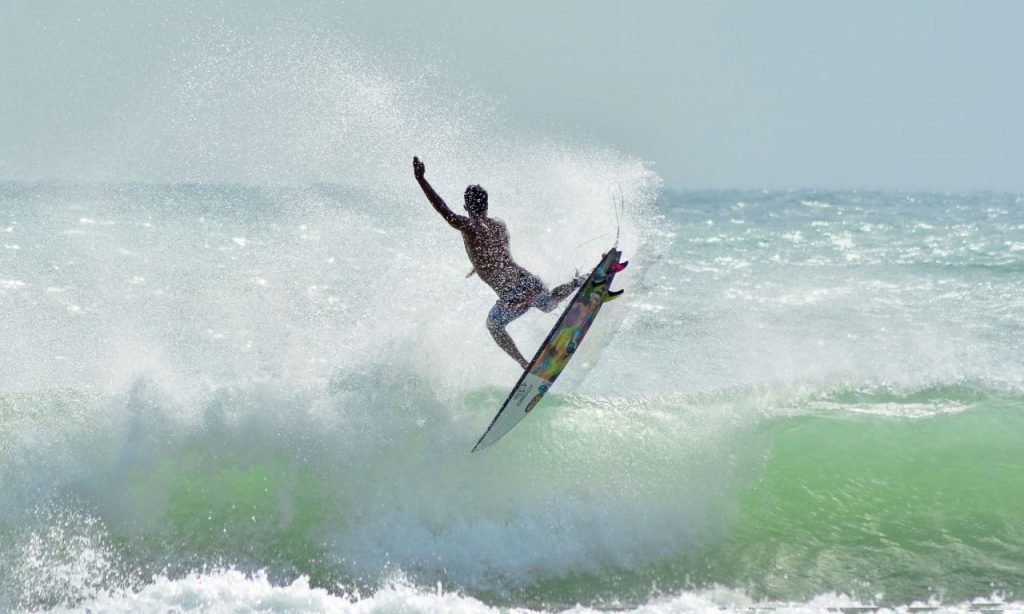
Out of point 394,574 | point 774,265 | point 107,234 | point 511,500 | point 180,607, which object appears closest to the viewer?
point 180,607

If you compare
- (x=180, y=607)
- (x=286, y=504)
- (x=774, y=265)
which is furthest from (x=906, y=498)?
(x=774, y=265)

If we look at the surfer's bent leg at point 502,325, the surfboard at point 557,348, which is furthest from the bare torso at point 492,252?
the surfboard at point 557,348

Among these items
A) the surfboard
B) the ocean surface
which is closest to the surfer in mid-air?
the surfboard

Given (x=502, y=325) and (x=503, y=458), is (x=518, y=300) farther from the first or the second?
(x=503, y=458)

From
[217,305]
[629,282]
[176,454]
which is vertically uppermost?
[629,282]

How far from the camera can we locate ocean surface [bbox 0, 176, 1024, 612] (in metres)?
6.56

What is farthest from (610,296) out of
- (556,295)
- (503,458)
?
(503,458)

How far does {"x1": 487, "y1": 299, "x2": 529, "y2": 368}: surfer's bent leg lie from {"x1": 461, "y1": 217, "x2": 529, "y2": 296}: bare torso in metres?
0.12

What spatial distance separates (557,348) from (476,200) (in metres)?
1.22

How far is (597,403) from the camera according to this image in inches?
348

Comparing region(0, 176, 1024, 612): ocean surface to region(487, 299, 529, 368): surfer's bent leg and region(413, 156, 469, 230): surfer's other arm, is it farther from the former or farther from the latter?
region(413, 156, 469, 230): surfer's other arm

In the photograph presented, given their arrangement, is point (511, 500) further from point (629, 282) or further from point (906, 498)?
point (906, 498)

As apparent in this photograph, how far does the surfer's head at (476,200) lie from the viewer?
7039mm

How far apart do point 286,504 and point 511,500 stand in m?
1.60
